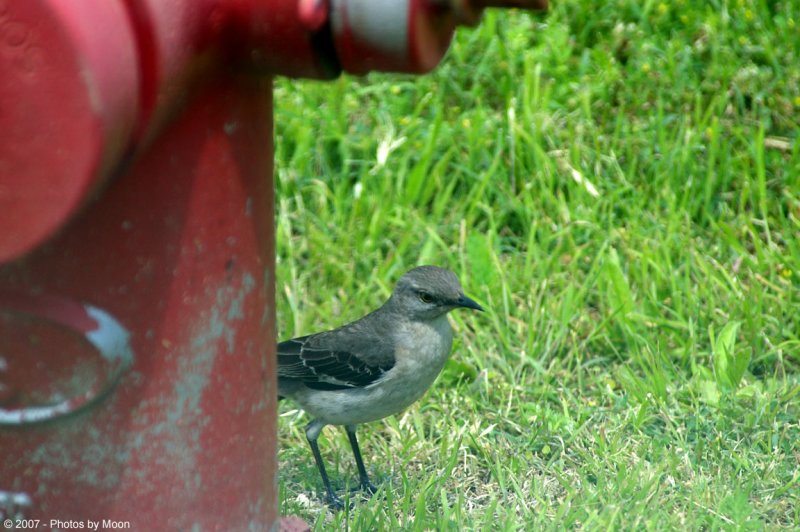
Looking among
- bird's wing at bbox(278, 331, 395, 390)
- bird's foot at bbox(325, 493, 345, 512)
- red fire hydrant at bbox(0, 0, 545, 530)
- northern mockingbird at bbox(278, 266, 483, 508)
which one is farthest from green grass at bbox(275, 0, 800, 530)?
red fire hydrant at bbox(0, 0, 545, 530)

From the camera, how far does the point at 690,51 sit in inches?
264

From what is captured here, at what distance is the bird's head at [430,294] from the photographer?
477 cm

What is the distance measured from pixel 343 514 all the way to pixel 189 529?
1.15 metres

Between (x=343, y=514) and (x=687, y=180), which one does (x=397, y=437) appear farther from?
Answer: (x=687, y=180)

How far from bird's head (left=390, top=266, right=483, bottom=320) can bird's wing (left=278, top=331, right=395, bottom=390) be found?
212 mm

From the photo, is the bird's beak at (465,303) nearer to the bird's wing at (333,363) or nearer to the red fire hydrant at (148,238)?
the bird's wing at (333,363)

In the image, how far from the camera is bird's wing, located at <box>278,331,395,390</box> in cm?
469

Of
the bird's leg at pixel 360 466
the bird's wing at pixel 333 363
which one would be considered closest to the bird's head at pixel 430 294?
the bird's wing at pixel 333 363

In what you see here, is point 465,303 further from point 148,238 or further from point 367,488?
point 148,238

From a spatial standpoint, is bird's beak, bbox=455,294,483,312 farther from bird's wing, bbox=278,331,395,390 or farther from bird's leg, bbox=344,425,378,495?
bird's leg, bbox=344,425,378,495

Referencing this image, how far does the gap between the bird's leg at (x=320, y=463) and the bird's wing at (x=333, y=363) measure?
0.52ft

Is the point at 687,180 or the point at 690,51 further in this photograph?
the point at 690,51

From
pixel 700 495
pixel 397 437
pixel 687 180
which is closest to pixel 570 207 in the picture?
pixel 687 180

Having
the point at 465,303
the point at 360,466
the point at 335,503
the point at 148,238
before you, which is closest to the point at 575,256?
the point at 465,303
